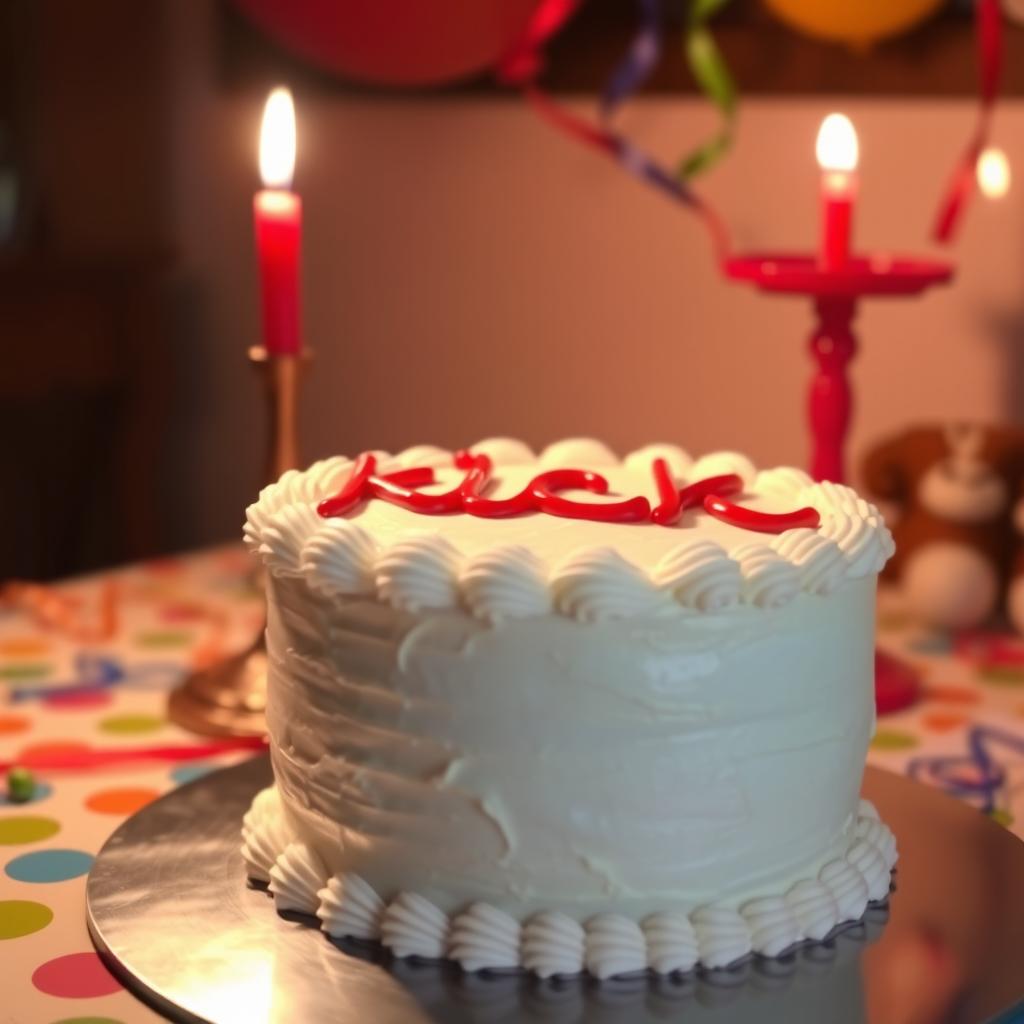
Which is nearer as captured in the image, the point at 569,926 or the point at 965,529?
the point at 569,926

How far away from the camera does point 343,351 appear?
2115mm

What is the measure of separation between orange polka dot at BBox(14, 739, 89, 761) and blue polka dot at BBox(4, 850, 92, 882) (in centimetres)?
17

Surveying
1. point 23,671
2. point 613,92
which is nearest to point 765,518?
point 23,671

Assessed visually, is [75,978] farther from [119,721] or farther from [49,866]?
[119,721]

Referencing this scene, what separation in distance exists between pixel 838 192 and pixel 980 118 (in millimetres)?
372

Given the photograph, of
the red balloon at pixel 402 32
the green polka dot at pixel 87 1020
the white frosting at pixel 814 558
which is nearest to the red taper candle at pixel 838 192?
the white frosting at pixel 814 558

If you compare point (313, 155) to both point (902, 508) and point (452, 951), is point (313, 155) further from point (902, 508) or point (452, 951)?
point (452, 951)

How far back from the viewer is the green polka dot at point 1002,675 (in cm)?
128

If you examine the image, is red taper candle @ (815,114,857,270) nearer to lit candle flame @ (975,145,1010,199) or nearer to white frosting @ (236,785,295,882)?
lit candle flame @ (975,145,1010,199)

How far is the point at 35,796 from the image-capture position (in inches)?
40.7

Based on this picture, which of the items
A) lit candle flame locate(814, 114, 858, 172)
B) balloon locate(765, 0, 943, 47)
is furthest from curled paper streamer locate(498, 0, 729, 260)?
lit candle flame locate(814, 114, 858, 172)

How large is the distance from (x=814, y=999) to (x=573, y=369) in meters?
1.22

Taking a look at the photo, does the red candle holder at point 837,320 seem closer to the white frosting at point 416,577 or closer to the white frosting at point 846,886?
the white frosting at point 846,886

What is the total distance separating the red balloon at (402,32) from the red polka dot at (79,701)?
81cm
